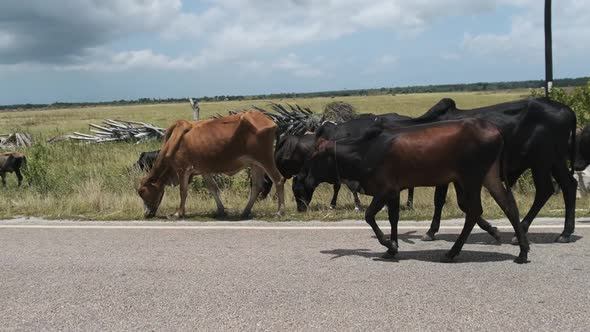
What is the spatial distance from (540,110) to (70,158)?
15698mm

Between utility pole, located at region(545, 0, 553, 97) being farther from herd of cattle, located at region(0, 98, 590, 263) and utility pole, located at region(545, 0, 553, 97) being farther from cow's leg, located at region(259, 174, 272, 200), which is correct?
cow's leg, located at region(259, 174, 272, 200)

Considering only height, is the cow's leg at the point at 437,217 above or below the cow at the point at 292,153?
below

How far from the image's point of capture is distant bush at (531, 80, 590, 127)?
12773 millimetres

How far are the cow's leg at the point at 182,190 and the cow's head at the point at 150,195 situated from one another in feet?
1.24

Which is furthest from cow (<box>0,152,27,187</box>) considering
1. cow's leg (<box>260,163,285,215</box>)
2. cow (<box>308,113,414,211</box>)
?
cow (<box>308,113,414,211</box>)

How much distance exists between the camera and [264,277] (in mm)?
5781

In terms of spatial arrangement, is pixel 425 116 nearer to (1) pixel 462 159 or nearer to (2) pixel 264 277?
(1) pixel 462 159

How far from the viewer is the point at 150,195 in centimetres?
985

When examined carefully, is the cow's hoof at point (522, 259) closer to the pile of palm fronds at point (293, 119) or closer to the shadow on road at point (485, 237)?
the shadow on road at point (485, 237)

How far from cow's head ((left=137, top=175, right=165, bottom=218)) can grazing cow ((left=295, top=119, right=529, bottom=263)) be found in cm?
435

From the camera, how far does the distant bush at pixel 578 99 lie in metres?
12.8

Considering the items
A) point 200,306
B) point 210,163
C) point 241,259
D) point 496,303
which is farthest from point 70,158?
point 496,303

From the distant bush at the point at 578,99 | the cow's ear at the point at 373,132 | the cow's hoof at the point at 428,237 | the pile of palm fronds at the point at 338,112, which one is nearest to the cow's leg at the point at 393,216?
the cow's ear at the point at 373,132

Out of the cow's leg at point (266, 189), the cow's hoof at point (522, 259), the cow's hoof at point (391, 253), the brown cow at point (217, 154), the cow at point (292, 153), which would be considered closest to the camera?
the cow's hoof at point (522, 259)
